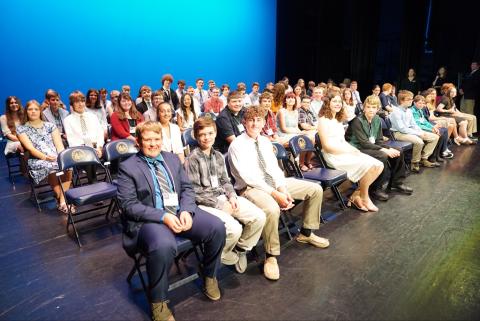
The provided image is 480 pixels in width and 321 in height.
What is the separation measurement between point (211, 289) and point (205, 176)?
0.82 m

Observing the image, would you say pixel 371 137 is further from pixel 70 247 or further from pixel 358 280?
pixel 70 247

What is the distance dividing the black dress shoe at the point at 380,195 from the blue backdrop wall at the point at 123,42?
646 cm

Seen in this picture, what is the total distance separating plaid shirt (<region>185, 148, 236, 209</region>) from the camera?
243 cm

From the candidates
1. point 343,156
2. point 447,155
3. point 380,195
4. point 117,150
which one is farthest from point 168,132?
point 447,155

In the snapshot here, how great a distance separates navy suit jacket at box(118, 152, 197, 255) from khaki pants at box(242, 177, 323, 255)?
60 centimetres

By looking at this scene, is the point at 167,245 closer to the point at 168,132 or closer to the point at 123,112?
the point at 168,132

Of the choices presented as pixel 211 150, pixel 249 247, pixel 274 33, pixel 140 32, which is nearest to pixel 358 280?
pixel 249 247

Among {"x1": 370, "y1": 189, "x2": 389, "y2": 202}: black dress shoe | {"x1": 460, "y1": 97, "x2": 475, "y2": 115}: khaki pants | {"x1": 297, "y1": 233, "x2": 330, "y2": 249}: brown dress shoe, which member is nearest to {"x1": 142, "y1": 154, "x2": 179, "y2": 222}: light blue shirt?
{"x1": 297, "y1": 233, "x2": 330, "y2": 249}: brown dress shoe

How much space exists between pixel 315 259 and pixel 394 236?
0.96 metres

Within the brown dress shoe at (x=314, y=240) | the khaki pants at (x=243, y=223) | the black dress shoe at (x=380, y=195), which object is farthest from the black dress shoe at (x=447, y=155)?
the khaki pants at (x=243, y=223)

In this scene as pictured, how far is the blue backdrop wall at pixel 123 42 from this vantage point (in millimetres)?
6391

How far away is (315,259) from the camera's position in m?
2.69

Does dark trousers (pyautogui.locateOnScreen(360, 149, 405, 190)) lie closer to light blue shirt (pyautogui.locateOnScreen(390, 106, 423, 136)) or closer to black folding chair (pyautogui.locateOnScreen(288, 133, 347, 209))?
black folding chair (pyautogui.locateOnScreen(288, 133, 347, 209))

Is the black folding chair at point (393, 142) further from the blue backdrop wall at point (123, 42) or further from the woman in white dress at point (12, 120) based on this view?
the blue backdrop wall at point (123, 42)
